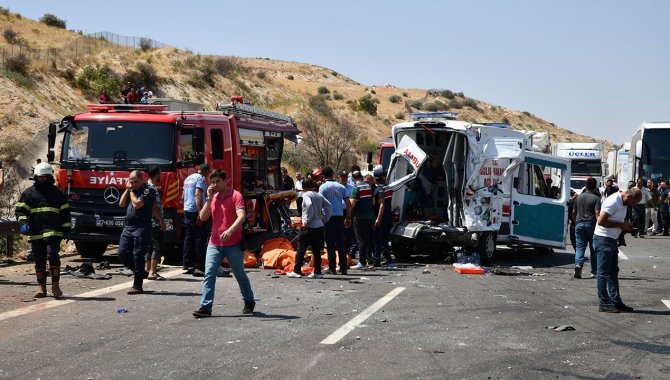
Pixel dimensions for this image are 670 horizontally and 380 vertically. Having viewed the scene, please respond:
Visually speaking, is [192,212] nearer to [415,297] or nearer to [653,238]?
[415,297]

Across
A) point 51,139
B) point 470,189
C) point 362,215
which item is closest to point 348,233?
point 362,215

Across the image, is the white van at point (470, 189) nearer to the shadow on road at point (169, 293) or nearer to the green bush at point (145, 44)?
the shadow on road at point (169, 293)

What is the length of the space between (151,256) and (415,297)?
4.74 meters

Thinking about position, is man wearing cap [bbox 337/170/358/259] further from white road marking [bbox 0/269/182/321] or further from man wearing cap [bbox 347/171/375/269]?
white road marking [bbox 0/269/182/321]

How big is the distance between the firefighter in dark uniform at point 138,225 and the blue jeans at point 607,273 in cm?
609

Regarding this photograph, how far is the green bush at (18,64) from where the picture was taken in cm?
4709

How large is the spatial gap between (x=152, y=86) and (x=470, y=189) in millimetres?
46069

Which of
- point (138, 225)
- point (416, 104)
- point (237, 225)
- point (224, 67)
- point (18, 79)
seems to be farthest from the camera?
point (416, 104)

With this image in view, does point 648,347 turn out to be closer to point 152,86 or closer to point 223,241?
point 223,241

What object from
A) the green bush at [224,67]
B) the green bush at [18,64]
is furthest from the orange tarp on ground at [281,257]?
the green bush at [224,67]

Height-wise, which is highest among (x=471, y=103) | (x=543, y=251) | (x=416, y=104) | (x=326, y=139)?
(x=471, y=103)

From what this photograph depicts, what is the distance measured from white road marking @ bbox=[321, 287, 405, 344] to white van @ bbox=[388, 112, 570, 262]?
15.1 ft

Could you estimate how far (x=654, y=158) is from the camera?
31.8 metres

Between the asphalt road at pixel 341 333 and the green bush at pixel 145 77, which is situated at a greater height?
the green bush at pixel 145 77
